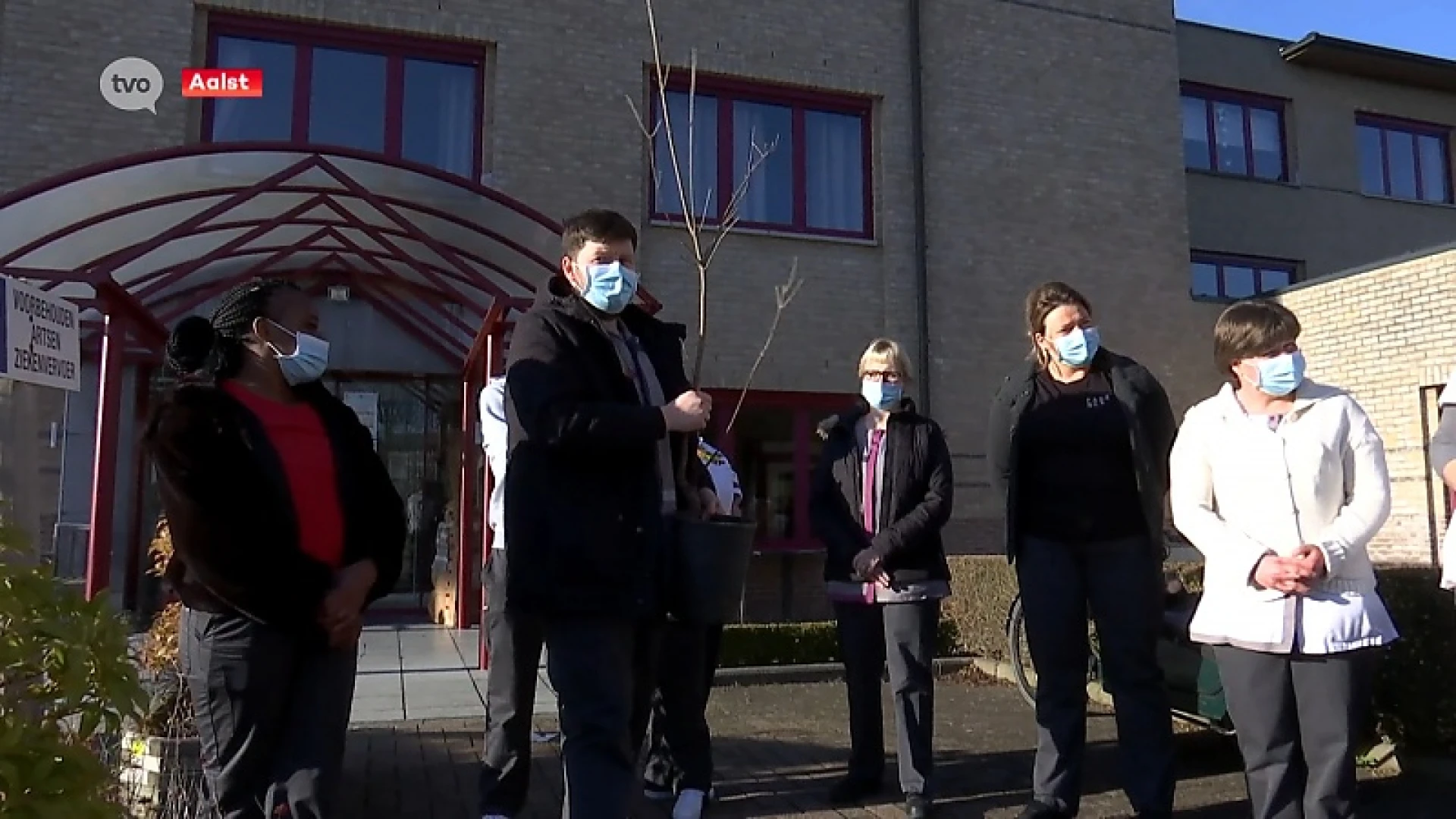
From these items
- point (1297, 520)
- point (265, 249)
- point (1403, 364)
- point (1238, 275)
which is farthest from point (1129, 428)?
point (1238, 275)

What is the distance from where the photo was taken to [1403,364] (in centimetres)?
1110

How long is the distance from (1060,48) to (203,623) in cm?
1192

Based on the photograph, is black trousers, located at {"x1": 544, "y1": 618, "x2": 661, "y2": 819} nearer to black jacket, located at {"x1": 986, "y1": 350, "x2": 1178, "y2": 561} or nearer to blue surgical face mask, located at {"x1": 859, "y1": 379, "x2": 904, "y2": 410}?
black jacket, located at {"x1": 986, "y1": 350, "x2": 1178, "y2": 561}

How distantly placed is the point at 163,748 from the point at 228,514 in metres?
1.81

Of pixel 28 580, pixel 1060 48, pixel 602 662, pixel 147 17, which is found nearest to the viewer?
pixel 28 580

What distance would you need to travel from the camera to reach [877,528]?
4.66 metres

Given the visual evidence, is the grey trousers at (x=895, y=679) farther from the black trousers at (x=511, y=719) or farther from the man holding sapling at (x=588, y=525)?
the man holding sapling at (x=588, y=525)

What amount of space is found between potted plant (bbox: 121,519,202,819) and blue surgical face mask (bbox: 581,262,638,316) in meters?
1.99

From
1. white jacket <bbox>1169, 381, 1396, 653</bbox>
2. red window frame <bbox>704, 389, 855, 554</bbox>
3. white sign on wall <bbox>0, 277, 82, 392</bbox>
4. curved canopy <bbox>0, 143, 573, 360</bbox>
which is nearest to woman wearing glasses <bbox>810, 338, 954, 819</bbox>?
white jacket <bbox>1169, 381, 1396, 653</bbox>

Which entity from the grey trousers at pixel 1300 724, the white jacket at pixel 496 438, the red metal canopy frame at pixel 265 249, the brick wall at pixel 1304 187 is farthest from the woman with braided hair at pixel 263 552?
the brick wall at pixel 1304 187

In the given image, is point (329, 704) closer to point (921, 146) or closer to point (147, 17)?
point (147, 17)

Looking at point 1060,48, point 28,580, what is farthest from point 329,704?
point 1060,48

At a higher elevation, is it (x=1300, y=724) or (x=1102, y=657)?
(x=1102, y=657)

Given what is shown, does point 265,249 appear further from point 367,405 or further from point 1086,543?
point 1086,543
